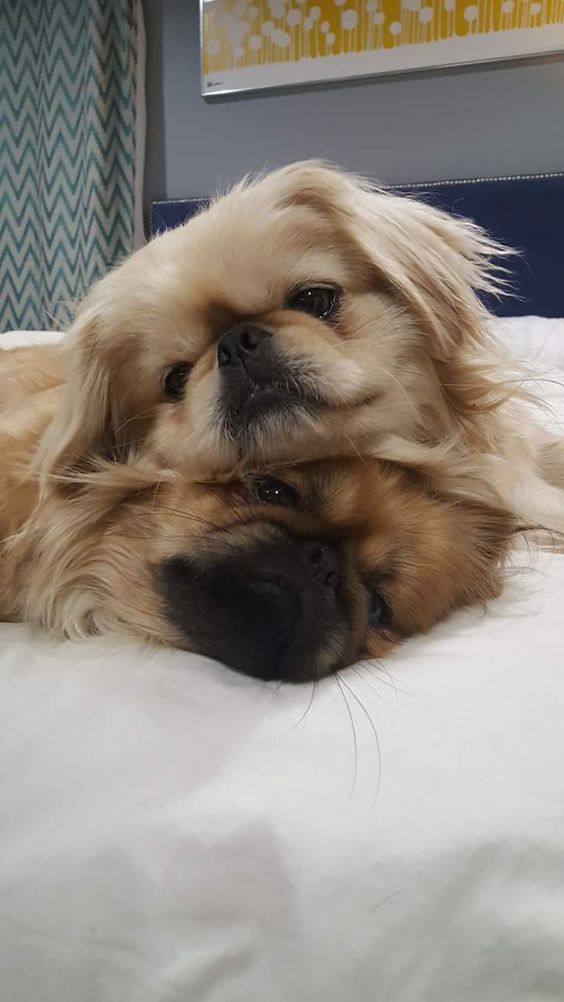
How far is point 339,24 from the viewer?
302cm

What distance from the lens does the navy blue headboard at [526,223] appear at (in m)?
2.82

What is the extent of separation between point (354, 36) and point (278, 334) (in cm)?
265

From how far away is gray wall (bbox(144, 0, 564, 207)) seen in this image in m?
2.88

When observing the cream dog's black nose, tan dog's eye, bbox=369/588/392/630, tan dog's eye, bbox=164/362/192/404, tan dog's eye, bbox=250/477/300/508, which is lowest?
tan dog's eye, bbox=369/588/392/630

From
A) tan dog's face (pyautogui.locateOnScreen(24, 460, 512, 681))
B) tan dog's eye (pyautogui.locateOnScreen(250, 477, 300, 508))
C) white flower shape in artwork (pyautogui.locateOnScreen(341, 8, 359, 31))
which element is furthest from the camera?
white flower shape in artwork (pyautogui.locateOnScreen(341, 8, 359, 31))

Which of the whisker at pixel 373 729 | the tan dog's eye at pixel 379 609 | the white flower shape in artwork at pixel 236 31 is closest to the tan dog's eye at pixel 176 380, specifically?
the tan dog's eye at pixel 379 609

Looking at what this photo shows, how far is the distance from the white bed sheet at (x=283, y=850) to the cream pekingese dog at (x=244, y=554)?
157mm

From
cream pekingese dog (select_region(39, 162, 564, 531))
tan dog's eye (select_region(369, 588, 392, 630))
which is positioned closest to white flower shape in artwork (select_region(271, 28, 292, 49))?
cream pekingese dog (select_region(39, 162, 564, 531))

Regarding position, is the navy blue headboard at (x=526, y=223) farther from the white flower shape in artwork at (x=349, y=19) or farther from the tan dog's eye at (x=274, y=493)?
the tan dog's eye at (x=274, y=493)

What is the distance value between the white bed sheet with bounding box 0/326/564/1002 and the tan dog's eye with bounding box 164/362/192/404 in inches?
20.4

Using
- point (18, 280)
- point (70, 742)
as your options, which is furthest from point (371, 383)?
point (18, 280)

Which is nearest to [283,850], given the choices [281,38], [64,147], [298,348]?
[298,348]

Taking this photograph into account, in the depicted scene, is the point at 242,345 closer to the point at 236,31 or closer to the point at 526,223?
the point at 526,223

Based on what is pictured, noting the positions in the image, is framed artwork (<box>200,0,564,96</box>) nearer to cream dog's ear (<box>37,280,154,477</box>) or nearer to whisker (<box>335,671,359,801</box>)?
cream dog's ear (<box>37,280,154,477</box>)
